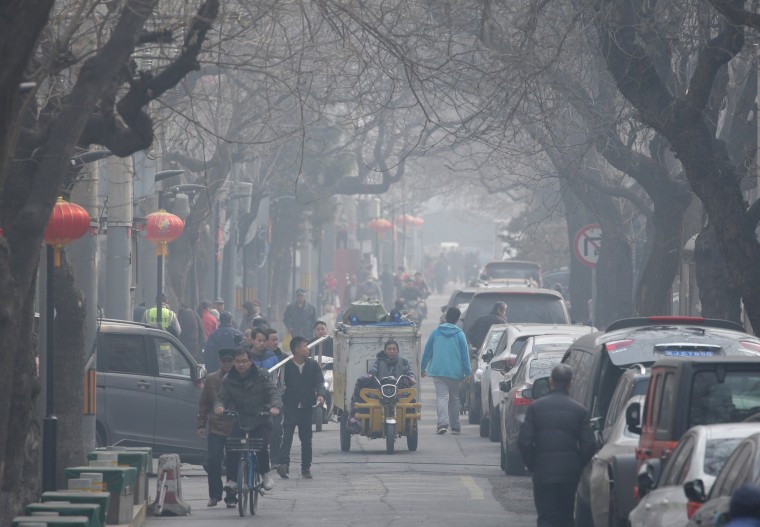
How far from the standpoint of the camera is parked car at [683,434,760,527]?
703 cm

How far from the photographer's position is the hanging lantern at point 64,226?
517 inches

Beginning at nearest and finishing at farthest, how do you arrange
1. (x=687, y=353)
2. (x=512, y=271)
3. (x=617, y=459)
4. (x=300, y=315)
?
(x=617, y=459) → (x=687, y=353) → (x=300, y=315) → (x=512, y=271)

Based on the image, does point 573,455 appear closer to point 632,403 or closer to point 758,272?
point 632,403

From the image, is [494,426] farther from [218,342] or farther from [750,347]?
[750,347]

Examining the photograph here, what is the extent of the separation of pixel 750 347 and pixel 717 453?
3.27 metres

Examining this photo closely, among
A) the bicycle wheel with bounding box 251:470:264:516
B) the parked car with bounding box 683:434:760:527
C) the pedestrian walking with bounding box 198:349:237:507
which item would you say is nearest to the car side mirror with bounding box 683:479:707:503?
the parked car with bounding box 683:434:760:527

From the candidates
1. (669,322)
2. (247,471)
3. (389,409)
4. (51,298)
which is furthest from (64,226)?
(389,409)

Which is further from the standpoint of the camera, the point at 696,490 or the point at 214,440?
the point at 214,440

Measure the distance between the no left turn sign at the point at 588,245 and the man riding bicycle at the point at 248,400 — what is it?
14726 millimetres

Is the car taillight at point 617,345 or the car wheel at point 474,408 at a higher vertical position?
the car taillight at point 617,345

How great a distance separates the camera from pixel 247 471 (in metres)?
14.4

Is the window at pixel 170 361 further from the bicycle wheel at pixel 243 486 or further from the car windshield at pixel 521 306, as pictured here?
the car windshield at pixel 521 306

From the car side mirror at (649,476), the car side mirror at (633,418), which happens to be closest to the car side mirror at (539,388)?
the car side mirror at (633,418)

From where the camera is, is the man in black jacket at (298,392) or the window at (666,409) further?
the man in black jacket at (298,392)
